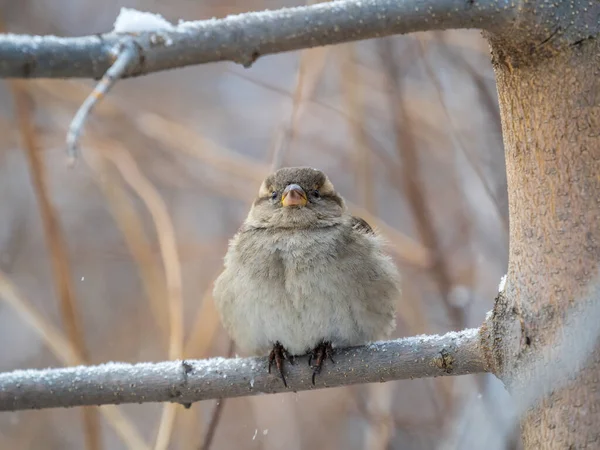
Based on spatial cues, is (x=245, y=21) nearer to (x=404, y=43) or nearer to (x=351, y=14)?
(x=351, y=14)

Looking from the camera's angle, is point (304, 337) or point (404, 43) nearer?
point (304, 337)

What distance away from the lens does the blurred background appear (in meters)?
3.32

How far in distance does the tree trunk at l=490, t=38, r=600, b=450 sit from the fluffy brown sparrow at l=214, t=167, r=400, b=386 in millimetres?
940

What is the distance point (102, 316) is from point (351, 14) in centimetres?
467

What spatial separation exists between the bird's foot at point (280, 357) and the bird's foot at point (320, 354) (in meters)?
0.08

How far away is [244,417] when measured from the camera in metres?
5.06

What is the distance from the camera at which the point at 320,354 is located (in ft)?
7.81

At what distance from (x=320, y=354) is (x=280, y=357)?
135 mm

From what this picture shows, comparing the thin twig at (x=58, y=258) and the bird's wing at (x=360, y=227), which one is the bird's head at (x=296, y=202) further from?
the thin twig at (x=58, y=258)

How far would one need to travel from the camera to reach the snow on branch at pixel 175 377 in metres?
1.89

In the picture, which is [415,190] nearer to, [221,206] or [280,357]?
[280,357]

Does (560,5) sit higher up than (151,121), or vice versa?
(151,121)

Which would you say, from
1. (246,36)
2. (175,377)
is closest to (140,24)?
(246,36)

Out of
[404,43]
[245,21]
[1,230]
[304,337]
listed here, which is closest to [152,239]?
[1,230]
